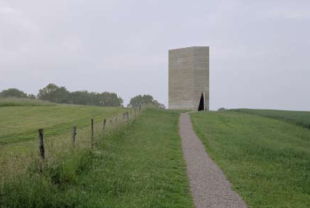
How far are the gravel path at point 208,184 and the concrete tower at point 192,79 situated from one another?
4114cm

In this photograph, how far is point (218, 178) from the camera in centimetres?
955

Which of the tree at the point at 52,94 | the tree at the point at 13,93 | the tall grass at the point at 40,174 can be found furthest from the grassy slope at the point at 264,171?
the tree at the point at 13,93

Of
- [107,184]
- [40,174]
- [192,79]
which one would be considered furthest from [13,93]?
[107,184]

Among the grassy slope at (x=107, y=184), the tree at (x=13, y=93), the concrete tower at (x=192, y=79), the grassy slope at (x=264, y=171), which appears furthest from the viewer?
the tree at (x=13, y=93)

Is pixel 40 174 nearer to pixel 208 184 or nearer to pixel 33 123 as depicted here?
pixel 208 184

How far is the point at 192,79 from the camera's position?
54562mm

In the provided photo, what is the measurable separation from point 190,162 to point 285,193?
4081 mm

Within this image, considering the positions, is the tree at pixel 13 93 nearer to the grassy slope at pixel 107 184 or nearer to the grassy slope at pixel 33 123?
the grassy slope at pixel 33 123

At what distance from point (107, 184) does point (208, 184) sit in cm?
292

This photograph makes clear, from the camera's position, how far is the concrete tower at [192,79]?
54.5 metres

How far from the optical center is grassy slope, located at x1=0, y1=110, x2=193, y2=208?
243 inches

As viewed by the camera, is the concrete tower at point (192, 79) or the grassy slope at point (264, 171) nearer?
the grassy slope at point (264, 171)

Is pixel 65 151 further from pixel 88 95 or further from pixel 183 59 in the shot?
pixel 88 95

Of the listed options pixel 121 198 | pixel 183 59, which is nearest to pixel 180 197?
pixel 121 198
